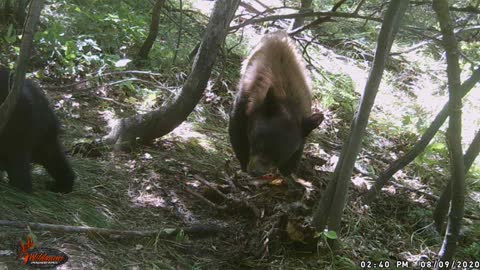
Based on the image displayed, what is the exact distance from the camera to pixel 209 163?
19.0 ft

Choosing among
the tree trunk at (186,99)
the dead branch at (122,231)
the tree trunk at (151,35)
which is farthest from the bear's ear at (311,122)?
the tree trunk at (151,35)

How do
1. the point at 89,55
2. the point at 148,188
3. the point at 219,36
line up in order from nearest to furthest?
the point at 148,188, the point at 219,36, the point at 89,55

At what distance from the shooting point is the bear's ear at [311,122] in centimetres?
508

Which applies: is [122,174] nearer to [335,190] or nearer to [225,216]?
[225,216]

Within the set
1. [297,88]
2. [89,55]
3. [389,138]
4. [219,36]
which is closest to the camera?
[219,36]

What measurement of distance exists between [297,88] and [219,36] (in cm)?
109

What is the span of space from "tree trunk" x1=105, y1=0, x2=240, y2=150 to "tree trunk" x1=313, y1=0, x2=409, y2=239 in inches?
77.1

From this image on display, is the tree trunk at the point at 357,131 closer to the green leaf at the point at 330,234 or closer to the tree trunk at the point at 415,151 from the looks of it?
the green leaf at the point at 330,234

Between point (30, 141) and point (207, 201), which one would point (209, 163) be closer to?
point (207, 201)

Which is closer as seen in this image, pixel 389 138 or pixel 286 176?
pixel 286 176

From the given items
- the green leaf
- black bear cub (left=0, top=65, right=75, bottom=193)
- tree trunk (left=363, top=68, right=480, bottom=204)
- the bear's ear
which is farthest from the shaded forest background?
the bear's ear

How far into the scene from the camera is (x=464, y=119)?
8.20m

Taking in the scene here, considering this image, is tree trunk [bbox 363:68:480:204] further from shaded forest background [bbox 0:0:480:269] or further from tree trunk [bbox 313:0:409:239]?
tree trunk [bbox 313:0:409:239]

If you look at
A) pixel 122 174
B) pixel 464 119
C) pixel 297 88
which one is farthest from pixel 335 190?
pixel 464 119
